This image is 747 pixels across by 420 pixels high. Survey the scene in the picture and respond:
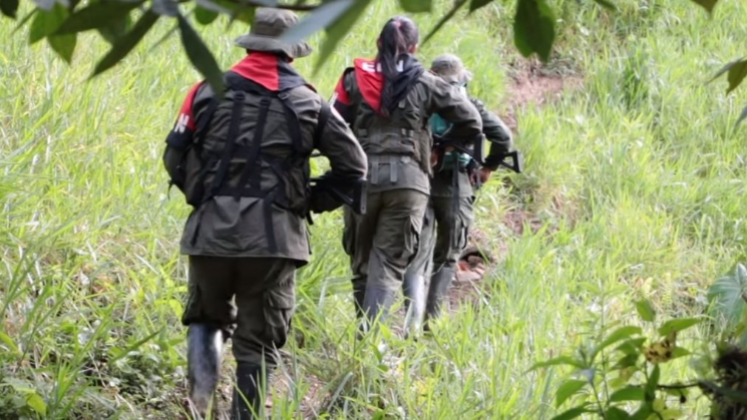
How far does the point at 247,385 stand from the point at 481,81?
243 inches

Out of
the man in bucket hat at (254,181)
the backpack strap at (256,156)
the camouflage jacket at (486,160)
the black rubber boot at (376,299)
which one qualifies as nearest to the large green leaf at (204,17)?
the man in bucket hat at (254,181)

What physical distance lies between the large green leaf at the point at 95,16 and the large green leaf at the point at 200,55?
96 mm

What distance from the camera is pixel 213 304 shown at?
5.16 meters

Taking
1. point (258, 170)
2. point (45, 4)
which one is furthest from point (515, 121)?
point (45, 4)

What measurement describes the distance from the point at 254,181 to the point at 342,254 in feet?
7.98

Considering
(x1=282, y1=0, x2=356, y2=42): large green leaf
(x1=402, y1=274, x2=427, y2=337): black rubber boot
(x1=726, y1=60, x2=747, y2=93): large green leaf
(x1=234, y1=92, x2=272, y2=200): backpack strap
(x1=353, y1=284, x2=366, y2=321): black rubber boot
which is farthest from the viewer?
(x1=402, y1=274, x2=427, y2=337): black rubber boot

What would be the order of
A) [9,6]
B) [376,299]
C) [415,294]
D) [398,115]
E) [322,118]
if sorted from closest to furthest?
1. [9,6]
2. [322,118]
3. [398,115]
4. [376,299]
5. [415,294]

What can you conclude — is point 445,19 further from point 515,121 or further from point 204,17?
point 515,121

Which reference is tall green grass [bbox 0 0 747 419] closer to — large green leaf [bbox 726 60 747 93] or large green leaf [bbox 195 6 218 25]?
large green leaf [bbox 726 60 747 93]

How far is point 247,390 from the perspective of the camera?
5227mm

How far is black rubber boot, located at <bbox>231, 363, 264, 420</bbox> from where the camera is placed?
5184mm

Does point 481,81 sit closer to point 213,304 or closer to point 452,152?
point 452,152

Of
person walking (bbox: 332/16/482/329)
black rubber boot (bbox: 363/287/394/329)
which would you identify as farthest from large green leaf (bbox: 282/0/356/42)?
black rubber boot (bbox: 363/287/394/329)

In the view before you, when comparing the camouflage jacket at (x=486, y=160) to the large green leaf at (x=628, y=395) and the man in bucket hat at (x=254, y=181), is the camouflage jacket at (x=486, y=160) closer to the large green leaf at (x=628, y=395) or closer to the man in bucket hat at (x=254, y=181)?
the man in bucket hat at (x=254, y=181)
